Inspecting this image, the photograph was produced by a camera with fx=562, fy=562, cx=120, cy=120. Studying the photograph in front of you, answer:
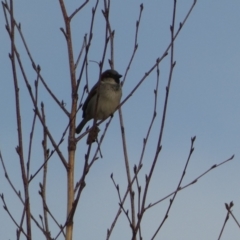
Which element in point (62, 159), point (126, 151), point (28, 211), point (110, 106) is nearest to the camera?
point (28, 211)

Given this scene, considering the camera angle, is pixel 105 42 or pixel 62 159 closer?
pixel 105 42

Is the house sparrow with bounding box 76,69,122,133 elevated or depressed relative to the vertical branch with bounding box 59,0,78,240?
elevated

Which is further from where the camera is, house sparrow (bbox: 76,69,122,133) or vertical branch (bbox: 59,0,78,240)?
house sparrow (bbox: 76,69,122,133)

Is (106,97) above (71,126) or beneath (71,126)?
above

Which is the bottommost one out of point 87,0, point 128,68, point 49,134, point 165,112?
point 165,112

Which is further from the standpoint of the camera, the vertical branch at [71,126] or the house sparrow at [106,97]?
the house sparrow at [106,97]

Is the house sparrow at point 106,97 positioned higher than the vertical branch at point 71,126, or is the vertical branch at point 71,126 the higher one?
the house sparrow at point 106,97

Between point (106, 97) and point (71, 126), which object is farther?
point (106, 97)

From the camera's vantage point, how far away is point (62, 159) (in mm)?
3047

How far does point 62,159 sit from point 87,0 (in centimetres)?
107

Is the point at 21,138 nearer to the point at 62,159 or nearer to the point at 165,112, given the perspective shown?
the point at 62,159

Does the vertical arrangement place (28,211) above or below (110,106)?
below

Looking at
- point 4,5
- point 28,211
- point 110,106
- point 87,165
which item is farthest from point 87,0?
point 110,106

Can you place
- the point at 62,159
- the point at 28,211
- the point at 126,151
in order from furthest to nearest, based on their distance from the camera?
1. the point at 126,151
2. the point at 62,159
3. the point at 28,211
